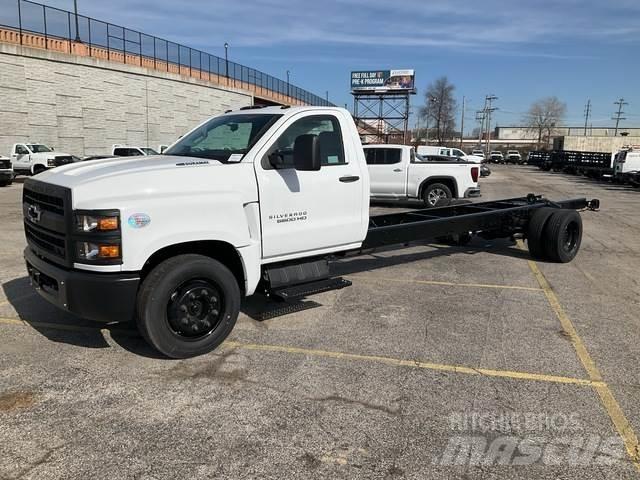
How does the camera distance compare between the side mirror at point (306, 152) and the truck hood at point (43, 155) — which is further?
the truck hood at point (43, 155)

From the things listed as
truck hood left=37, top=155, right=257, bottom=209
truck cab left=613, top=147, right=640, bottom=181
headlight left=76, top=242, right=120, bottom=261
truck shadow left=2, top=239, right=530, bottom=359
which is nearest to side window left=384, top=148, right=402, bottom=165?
truck shadow left=2, top=239, right=530, bottom=359

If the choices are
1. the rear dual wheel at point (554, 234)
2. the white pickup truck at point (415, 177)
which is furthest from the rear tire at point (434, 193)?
the rear dual wheel at point (554, 234)

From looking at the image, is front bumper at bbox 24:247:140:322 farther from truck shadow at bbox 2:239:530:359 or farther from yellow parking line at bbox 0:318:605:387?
yellow parking line at bbox 0:318:605:387

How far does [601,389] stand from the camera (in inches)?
169

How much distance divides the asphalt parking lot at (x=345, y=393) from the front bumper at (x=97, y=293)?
551 millimetres

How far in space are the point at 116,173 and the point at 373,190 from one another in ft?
41.7

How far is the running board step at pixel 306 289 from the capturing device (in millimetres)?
5207

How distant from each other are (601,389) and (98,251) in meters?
4.04

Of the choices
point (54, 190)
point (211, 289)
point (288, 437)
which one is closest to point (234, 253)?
point (211, 289)

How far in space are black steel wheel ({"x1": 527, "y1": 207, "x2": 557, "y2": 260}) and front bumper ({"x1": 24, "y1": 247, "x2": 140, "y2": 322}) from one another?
6.94 metres

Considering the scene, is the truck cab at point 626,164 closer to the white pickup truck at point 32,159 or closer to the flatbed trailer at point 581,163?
the flatbed trailer at point 581,163

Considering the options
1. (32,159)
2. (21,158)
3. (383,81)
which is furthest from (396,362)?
(383,81)

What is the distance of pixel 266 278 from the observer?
5246 millimetres

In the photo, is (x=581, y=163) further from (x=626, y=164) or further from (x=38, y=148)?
(x=38, y=148)
